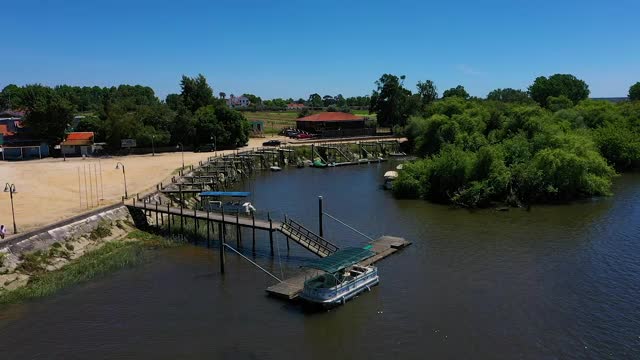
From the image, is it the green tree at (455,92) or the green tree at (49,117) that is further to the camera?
the green tree at (455,92)

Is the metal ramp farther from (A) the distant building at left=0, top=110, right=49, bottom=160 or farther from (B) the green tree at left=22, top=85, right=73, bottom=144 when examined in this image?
(B) the green tree at left=22, top=85, right=73, bottom=144

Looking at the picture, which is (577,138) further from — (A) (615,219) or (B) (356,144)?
(B) (356,144)

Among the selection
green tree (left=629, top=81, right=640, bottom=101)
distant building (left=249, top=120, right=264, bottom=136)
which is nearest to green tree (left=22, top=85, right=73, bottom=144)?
distant building (left=249, top=120, right=264, bottom=136)

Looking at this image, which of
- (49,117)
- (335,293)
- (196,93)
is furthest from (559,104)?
(49,117)

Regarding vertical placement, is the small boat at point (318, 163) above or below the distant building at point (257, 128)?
below

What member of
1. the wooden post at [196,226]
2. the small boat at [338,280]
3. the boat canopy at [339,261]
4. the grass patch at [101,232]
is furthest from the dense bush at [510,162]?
the grass patch at [101,232]

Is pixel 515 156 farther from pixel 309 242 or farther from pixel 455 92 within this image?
pixel 455 92

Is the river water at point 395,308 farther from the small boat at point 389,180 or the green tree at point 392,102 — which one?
the green tree at point 392,102
